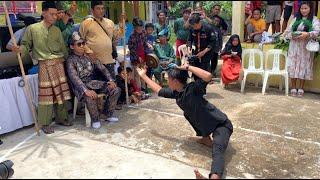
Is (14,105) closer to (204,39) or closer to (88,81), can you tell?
(88,81)

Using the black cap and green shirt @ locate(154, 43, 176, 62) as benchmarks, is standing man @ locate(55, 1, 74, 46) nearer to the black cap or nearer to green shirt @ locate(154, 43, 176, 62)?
the black cap

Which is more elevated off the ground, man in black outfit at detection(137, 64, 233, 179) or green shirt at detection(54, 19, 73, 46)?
green shirt at detection(54, 19, 73, 46)

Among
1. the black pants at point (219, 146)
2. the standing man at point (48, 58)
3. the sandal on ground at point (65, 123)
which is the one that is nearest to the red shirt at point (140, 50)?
the standing man at point (48, 58)

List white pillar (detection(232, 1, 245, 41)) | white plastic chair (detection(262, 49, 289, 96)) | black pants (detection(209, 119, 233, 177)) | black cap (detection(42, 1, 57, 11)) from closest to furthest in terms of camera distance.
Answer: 1. black pants (detection(209, 119, 233, 177))
2. black cap (detection(42, 1, 57, 11))
3. white plastic chair (detection(262, 49, 289, 96))
4. white pillar (detection(232, 1, 245, 41))

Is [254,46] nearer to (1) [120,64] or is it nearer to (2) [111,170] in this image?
(1) [120,64]

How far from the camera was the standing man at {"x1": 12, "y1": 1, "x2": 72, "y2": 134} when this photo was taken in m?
4.68

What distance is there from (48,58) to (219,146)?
8.61 feet

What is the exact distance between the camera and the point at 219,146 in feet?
12.1

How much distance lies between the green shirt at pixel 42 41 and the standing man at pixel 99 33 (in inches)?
19.5

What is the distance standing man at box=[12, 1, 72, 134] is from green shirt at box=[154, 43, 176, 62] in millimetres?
2560

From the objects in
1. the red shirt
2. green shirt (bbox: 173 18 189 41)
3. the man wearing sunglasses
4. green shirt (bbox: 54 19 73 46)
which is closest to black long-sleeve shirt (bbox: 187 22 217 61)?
the red shirt

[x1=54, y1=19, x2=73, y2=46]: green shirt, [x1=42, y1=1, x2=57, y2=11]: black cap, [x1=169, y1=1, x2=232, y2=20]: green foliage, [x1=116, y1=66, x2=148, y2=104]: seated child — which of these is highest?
[x1=169, y1=1, x2=232, y2=20]: green foliage

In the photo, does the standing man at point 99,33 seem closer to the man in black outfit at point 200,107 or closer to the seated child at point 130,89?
the seated child at point 130,89

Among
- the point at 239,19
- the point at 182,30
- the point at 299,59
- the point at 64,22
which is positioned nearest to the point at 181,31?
the point at 182,30
